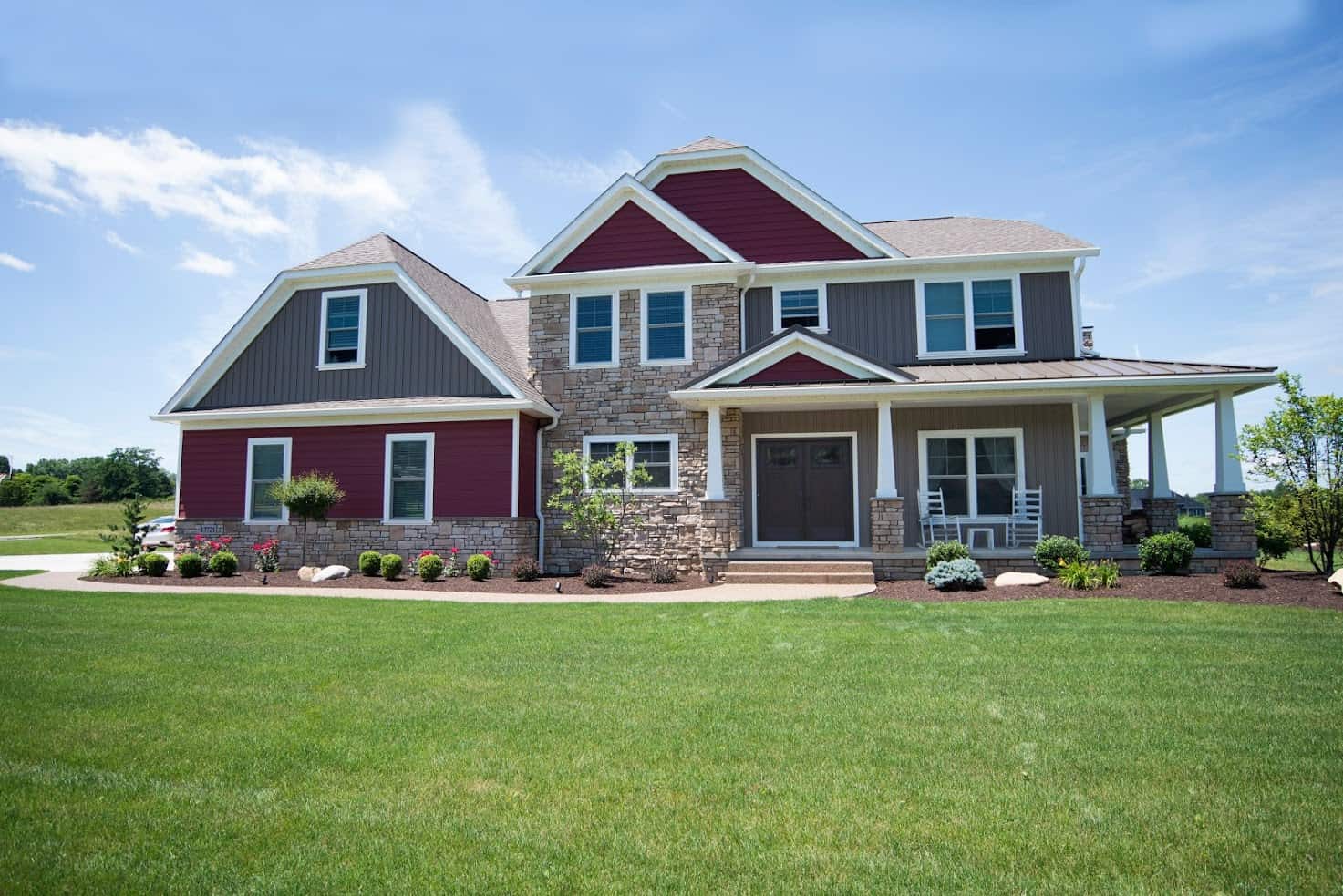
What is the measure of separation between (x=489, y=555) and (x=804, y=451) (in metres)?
6.62

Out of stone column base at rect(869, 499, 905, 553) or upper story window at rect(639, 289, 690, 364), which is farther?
upper story window at rect(639, 289, 690, 364)

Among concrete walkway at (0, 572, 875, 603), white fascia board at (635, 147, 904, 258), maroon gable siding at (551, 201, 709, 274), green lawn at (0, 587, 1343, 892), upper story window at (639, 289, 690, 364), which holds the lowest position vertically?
green lawn at (0, 587, 1343, 892)

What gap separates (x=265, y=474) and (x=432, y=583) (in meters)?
5.49

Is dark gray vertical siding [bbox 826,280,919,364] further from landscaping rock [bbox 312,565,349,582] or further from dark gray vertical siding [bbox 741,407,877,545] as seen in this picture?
landscaping rock [bbox 312,565,349,582]

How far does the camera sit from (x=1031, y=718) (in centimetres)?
571

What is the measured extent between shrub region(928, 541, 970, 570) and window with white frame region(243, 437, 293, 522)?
13.0 meters

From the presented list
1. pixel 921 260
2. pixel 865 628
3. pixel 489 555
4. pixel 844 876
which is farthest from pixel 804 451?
pixel 844 876

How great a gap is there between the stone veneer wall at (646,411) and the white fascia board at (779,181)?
2.63 m

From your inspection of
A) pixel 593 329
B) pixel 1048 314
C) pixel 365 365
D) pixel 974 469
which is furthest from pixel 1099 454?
pixel 365 365

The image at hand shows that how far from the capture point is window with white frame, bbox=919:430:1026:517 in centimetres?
1602

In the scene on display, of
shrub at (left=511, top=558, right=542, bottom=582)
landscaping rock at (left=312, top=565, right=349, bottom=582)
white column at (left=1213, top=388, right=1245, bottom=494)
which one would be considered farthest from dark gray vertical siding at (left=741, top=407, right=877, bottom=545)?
landscaping rock at (left=312, top=565, right=349, bottom=582)

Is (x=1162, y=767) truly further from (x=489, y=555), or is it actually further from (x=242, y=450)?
(x=242, y=450)

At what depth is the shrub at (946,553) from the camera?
520 inches

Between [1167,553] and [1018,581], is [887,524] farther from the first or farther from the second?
[1167,553]
